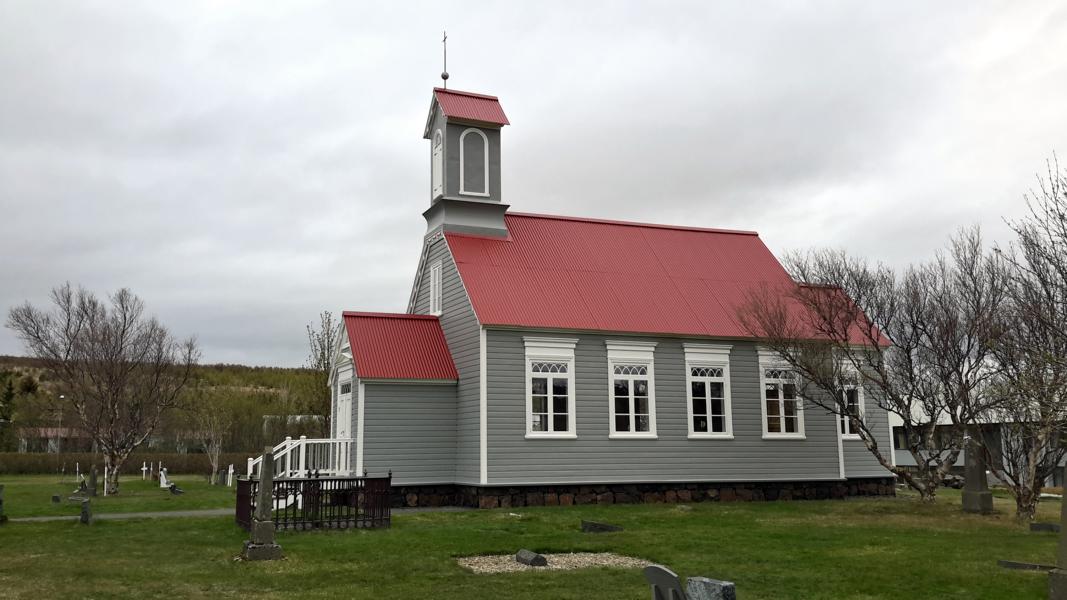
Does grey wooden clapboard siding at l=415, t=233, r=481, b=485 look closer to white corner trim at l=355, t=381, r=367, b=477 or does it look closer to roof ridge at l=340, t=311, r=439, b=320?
roof ridge at l=340, t=311, r=439, b=320

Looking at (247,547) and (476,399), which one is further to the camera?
(476,399)

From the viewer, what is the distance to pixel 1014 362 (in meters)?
18.3

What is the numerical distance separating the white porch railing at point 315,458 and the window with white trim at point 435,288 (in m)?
4.96

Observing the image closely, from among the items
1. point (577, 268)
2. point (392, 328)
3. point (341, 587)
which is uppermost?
point (577, 268)

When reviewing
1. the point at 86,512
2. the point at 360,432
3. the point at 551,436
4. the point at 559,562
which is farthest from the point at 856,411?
the point at 86,512

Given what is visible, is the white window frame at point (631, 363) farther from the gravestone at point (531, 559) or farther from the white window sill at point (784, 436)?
the gravestone at point (531, 559)

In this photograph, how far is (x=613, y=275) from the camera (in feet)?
84.3

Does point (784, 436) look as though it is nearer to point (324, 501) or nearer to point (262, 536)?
point (324, 501)

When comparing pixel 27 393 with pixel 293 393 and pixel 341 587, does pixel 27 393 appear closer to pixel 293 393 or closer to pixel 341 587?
pixel 293 393

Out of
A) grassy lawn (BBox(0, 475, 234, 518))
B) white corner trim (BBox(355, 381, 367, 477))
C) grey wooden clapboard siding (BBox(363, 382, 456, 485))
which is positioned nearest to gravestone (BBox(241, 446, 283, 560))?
white corner trim (BBox(355, 381, 367, 477))

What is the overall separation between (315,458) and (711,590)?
18911 mm

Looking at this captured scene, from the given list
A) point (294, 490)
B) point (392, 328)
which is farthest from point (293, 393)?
point (294, 490)

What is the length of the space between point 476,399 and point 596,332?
12.0ft

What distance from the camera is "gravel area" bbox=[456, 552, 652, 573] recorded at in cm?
1242
